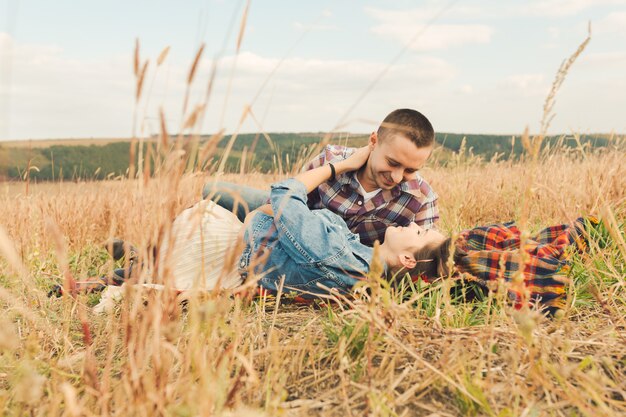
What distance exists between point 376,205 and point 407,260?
0.97 m

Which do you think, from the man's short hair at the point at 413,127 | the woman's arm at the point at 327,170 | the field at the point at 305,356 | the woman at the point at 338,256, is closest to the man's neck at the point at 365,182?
the woman's arm at the point at 327,170

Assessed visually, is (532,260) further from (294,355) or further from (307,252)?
(294,355)

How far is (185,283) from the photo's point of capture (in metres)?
3.02

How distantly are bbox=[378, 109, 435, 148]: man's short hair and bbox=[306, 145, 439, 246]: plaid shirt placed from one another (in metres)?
0.43

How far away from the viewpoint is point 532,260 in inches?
105

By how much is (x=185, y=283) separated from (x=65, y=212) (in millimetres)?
2314

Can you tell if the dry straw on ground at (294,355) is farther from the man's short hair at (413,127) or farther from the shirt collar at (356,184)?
the shirt collar at (356,184)

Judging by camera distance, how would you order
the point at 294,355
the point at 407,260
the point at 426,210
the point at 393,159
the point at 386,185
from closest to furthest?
the point at 294,355 → the point at 407,260 → the point at 393,159 → the point at 386,185 → the point at 426,210

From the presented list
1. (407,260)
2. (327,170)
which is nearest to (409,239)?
Result: (407,260)

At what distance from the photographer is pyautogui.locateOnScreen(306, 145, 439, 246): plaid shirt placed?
143 inches

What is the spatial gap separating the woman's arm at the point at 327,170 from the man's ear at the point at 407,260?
0.78m

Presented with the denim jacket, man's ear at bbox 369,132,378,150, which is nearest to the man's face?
man's ear at bbox 369,132,378,150

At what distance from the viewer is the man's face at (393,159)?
10.3ft

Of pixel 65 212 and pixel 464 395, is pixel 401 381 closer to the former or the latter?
pixel 464 395
